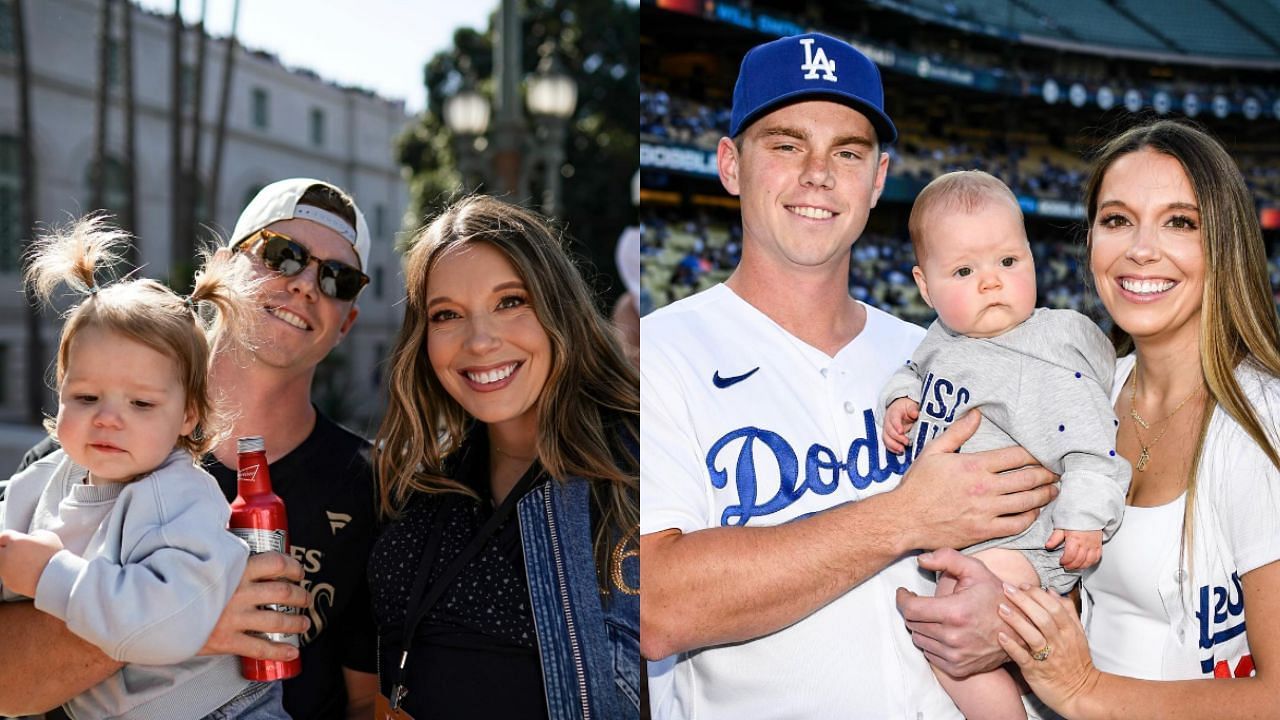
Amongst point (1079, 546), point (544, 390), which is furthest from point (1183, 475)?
point (544, 390)

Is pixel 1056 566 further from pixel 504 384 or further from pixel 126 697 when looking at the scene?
pixel 126 697

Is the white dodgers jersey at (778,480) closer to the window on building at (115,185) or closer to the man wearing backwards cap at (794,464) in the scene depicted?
the man wearing backwards cap at (794,464)

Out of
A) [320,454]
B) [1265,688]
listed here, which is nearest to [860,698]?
[1265,688]

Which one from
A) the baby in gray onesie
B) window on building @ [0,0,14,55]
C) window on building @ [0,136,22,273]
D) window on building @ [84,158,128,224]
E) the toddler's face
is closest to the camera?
the toddler's face

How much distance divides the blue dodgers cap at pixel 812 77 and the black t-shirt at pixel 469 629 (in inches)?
38.0

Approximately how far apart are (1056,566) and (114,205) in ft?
81.1

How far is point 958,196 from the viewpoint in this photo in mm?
2092

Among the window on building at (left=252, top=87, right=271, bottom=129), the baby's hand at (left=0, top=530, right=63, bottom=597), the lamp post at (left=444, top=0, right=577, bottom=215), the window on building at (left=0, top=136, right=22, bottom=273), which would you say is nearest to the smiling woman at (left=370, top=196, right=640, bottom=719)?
the baby's hand at (left=0, top=530, right=63, bottom=597)

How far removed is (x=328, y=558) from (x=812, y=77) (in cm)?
152

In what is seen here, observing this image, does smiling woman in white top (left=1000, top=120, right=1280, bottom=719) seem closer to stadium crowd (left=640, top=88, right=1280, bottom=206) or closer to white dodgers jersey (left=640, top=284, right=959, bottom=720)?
white dodgers jersey (left=640, top=284, right=959, bottom=720)

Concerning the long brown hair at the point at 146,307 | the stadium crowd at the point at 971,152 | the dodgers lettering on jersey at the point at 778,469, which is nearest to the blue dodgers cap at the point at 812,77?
the dodgers lettering on jersey at the point at 778,469

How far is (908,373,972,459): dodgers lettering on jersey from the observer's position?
82.6 inches

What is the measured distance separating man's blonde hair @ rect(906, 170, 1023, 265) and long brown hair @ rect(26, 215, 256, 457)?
144 centimetres

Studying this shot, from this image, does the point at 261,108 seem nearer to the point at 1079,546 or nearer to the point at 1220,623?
the point at 1079,546
